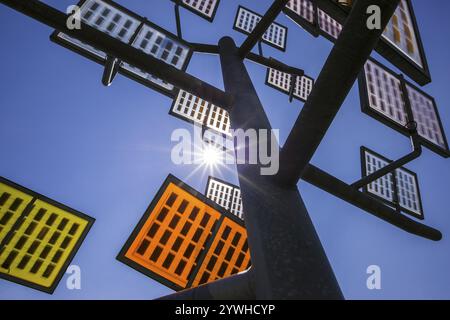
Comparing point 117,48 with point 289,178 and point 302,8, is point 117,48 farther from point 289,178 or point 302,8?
point 302,8

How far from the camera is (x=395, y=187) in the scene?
3.54 m

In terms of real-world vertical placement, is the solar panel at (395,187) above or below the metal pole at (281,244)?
above

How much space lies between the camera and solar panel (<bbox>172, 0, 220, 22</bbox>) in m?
5.18

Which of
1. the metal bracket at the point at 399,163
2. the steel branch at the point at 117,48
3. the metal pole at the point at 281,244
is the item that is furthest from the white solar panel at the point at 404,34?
the metal pole at the point at 281,244

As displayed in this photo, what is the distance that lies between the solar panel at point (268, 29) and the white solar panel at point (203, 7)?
4370 millimetres

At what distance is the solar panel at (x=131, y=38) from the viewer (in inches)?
122

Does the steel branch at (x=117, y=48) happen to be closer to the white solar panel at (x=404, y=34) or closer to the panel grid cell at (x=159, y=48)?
the panel grid cell at (x=159, y=48)
